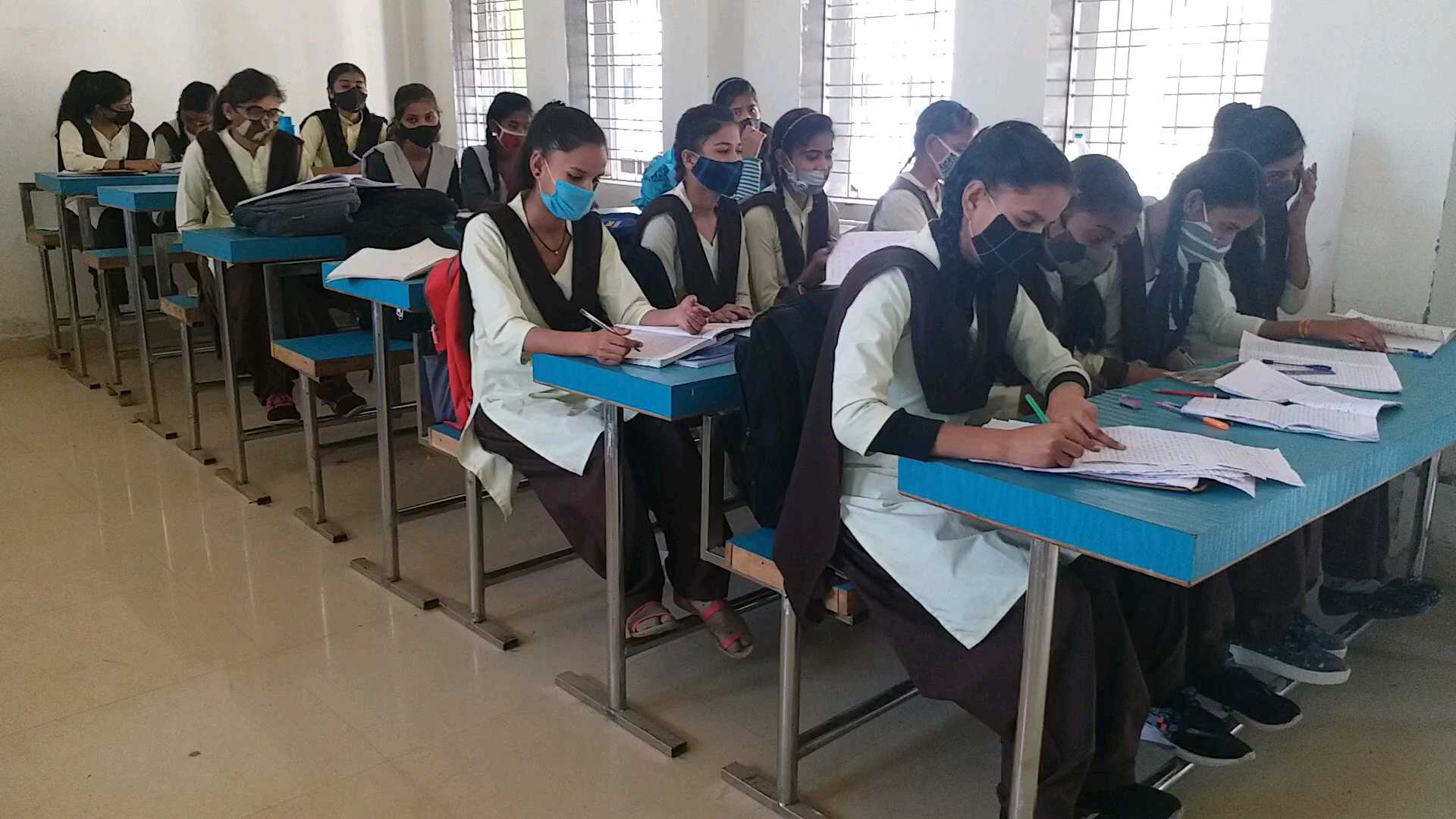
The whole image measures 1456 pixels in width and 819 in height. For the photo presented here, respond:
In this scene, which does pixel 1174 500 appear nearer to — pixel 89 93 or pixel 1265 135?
pixel 1265 135

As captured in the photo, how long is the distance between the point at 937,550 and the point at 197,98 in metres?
5.18

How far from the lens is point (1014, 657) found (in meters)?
1.68

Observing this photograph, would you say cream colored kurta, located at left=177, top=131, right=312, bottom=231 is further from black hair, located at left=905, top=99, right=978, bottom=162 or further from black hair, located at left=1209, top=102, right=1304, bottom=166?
black hair, located at left=1209, top=102, right=1304, bottom=166

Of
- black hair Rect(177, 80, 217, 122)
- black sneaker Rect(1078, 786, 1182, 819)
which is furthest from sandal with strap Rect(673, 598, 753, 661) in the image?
black hair Rect(177, 80, 217, 122)

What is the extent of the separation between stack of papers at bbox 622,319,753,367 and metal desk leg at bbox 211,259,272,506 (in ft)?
5.96

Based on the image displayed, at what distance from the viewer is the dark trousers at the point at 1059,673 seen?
165 centimetres

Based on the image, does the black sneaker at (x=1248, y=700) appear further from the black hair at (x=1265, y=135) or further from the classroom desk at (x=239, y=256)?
the classroom desk at (x=239, y=256)

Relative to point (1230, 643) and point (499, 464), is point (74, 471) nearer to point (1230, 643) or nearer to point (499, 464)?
point (499, 464)

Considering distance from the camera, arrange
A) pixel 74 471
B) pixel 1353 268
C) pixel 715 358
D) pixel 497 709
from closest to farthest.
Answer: pixel 715 358 < pixel 497 709 < pixel 1353 268 < pixel 74 471

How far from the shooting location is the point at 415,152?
15.3ft

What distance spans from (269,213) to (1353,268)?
307 centimetres

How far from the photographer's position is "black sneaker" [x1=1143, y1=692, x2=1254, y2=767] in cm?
213

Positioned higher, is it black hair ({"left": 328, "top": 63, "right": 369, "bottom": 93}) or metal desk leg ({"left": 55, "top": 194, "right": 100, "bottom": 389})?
black hair ({"left": 328, "top": 63, "right": 369, "bottom": 93})

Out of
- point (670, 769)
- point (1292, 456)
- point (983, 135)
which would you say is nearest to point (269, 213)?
point (670, 769)
